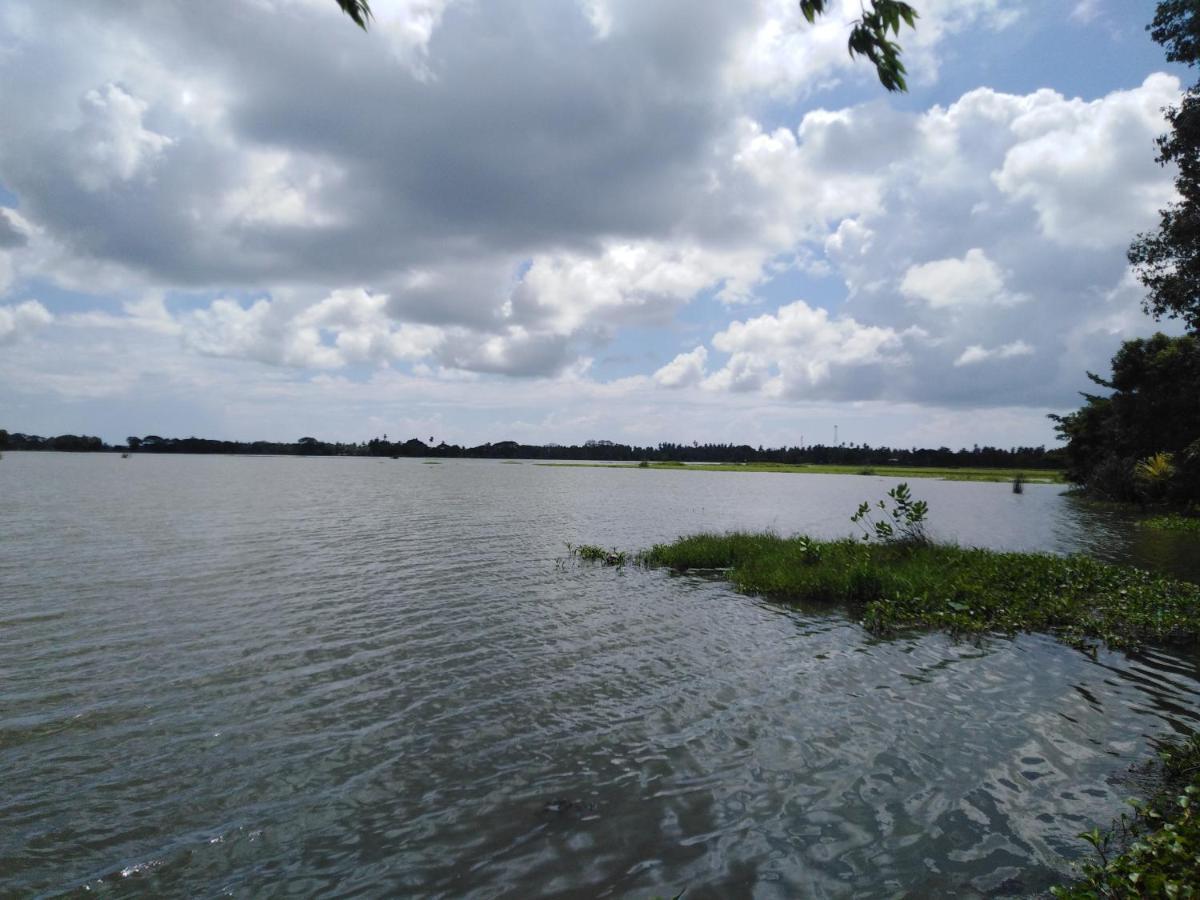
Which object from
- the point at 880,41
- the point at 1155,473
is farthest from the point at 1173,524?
the point at 880,41

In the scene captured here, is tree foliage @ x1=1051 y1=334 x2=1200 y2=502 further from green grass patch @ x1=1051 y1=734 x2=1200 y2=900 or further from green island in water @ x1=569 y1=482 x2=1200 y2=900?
green grass patch @ x1=1051 y1=734 x2=1200 y2=900

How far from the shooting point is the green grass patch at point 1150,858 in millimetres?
5332

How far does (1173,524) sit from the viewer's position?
41250mm

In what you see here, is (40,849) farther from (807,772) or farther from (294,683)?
(807,772)

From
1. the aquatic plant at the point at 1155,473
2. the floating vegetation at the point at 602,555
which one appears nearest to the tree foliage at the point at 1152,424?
the aquatic plant at the point at 1155,473

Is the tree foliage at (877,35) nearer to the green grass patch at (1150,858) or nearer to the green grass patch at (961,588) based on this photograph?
the green grass patch at (1150,858)

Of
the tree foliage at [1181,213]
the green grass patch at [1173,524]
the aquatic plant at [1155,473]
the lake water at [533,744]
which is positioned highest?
the tree foliage at [1181,213]

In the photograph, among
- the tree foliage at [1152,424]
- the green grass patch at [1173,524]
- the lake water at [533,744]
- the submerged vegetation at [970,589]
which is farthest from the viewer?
the tree foliage at [1152,424]

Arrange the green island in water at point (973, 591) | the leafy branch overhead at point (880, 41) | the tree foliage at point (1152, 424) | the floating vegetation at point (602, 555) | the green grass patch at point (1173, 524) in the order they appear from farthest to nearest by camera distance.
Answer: the tree foliage at point (1152, 424)
the green grass patch at point (1173, 524)
the floating vegetation at point (602, 555)
the green island in water at point (973, 591)
the leafy branch overhead at point (880, 41)

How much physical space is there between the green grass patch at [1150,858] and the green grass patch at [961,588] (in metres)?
9.32

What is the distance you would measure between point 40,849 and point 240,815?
1.99 m

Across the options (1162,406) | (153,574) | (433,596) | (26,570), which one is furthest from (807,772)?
(1162,406)

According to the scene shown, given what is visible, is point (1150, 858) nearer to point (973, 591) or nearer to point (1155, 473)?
point (973, 591)

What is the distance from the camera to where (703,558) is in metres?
27.2
